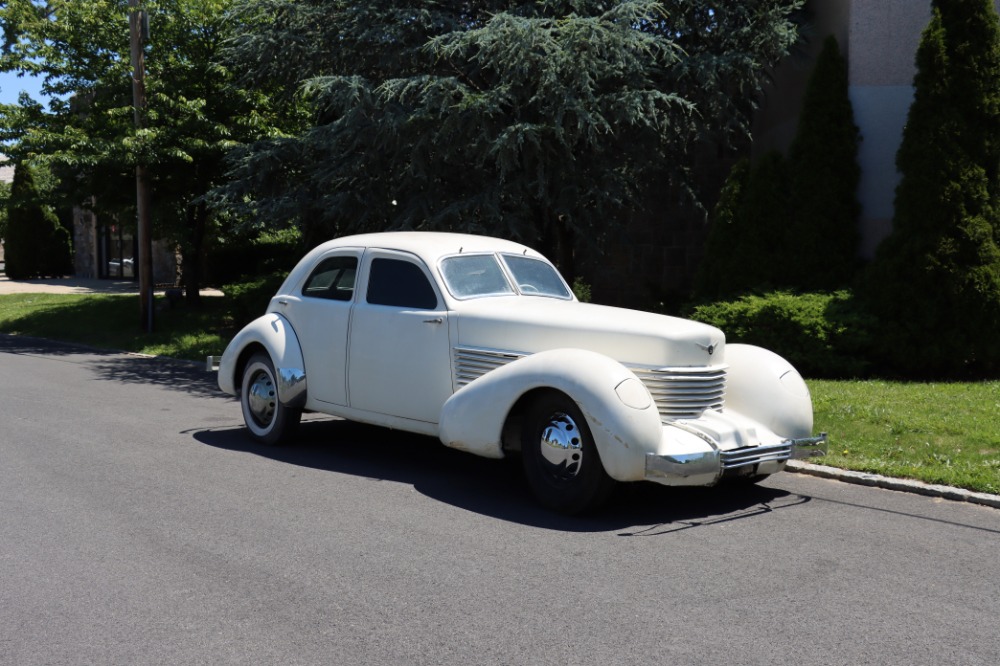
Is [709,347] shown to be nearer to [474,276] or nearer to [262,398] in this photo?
[474,276]

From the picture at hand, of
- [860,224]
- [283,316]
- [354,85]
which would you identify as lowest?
[283,316]

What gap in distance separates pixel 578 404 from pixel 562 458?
441mm

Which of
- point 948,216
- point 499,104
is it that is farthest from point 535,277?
point 948,216

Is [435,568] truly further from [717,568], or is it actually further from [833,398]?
[833,398]

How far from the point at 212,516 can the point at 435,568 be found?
1849 millimetres

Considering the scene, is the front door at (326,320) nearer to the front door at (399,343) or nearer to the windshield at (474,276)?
the front door at (399,343)

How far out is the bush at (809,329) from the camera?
11.6 meters

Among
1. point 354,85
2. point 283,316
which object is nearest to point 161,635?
point 283,316

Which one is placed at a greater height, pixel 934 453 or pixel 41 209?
pixel 41 209

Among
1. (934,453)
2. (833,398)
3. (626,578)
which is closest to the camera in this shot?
(626,578)

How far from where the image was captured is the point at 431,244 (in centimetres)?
838

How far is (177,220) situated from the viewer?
21109 millimetres

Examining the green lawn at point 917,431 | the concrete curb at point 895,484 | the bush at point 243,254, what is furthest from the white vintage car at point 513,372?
the bush at point 243,254

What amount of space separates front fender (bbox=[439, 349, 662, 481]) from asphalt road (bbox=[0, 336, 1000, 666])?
1.49ft
